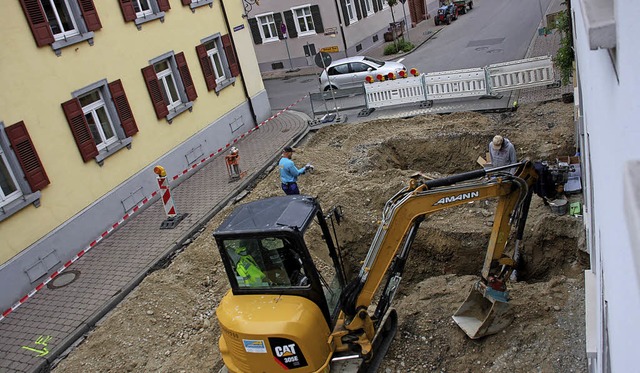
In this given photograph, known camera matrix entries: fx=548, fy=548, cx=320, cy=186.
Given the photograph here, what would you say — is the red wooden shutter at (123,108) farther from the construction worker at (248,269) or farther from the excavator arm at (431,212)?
the excavator arm at (431,212)

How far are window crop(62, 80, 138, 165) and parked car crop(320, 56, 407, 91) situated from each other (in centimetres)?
907

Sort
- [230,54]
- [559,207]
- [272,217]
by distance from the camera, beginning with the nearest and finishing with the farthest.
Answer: [272,217] < [559,207] < [230,54]

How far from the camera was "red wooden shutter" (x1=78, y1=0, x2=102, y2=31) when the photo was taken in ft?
42.2

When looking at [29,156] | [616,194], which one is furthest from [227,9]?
[616,194]

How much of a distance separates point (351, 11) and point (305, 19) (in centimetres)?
247

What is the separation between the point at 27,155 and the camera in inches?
442

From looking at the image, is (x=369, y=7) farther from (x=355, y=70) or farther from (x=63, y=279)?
(x=63, y=279)

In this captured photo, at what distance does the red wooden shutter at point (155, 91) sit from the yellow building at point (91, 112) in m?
0.03

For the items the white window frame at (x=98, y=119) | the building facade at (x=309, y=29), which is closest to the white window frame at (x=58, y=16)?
the white window frame at (x=98, y=119)

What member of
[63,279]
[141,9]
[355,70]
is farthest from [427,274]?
[355,70]

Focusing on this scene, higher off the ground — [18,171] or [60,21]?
[60,21]

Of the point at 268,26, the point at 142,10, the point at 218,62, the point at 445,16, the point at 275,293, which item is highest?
the point at 142,10

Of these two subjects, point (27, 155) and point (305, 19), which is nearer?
point (27, 155)

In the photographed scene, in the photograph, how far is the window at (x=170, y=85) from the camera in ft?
48.6
